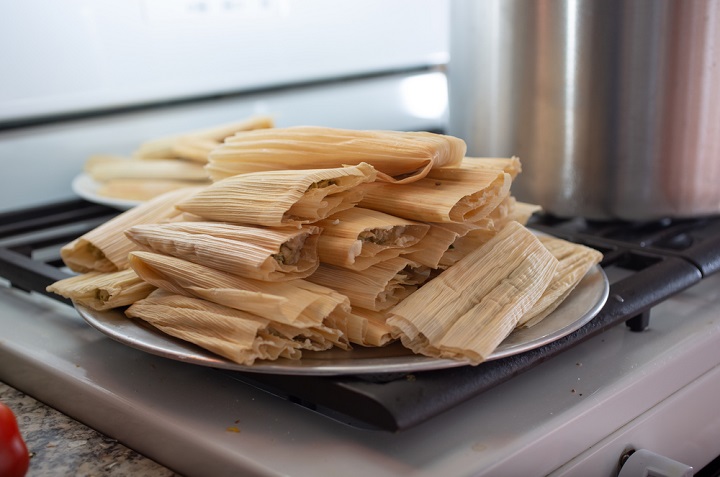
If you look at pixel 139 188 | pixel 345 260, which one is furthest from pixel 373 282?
pixel 139 188

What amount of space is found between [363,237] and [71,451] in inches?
9.8

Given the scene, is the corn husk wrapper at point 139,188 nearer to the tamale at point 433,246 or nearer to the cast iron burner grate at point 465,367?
the cast iron burner grate at point 465,367

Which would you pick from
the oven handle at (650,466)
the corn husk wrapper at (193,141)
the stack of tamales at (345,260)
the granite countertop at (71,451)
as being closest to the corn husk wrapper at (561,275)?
the stack of tamales at (345,260)

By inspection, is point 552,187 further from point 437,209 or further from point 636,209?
point 437,209

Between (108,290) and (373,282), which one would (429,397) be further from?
(108,290)

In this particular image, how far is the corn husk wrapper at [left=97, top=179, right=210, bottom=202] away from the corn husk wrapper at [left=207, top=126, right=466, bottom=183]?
0.28 metres

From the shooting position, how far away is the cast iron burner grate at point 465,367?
0.49 metres

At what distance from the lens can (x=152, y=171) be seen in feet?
3.35

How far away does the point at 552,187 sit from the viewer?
86 cm

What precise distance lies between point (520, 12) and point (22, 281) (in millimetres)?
561

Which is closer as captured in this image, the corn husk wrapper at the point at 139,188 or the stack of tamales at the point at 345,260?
the stack of tamales at the point at 345,260

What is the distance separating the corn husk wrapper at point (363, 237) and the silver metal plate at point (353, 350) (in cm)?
6

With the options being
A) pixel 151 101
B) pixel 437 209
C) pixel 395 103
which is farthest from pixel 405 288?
pixel 395 103

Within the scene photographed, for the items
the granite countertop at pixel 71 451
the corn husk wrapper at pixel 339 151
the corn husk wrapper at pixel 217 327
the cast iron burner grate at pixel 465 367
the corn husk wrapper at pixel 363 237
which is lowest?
the granite countertop at pixel 71 451
